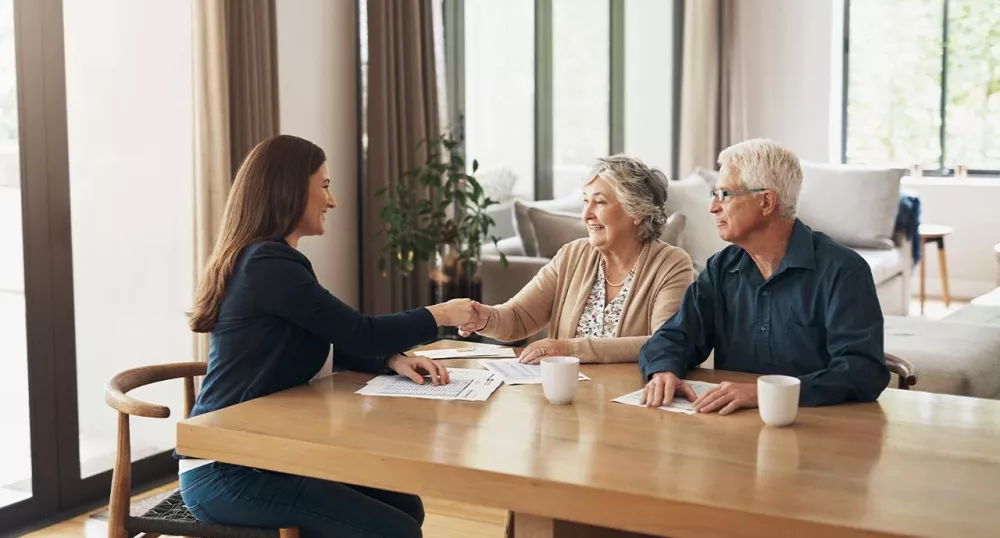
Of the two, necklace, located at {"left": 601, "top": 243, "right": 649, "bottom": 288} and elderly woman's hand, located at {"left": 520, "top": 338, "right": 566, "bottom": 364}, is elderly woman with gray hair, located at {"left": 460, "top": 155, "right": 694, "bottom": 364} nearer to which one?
necklace, located at {"left": 601, "top": 243, "right": 649, "bottom": 288}

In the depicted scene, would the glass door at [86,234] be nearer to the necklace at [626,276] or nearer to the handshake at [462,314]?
the handshake at [462,314]

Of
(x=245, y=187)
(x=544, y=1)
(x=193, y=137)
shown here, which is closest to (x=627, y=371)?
(x=245, y=187)

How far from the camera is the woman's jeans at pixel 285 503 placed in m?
2.05

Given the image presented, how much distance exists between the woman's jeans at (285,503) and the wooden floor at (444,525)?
119 centimetres

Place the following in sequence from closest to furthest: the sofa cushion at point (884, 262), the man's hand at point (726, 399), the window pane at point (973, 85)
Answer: the man's hand at point (726, 399) < the sofa cushion at point (884, 262) < the window pane at point (973, 85)

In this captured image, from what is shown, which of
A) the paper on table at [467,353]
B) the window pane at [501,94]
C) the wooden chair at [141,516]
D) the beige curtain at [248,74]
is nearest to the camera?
the wooden chair at [141,516]

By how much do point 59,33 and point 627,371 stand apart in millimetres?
2179

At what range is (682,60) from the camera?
7.73 metres

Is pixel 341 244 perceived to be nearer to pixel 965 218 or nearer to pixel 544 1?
A: pixel 544 1

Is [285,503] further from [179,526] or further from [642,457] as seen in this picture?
[642,457]

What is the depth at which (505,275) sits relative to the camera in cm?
496

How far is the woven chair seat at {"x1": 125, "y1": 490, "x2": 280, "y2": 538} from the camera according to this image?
6.79ft

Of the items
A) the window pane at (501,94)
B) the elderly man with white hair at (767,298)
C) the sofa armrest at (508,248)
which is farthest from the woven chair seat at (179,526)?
the window pane at (501,94)

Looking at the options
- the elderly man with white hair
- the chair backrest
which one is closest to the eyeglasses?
the elderly man with white hair
